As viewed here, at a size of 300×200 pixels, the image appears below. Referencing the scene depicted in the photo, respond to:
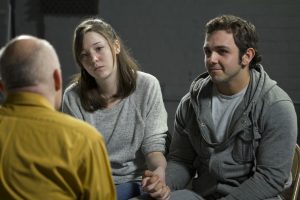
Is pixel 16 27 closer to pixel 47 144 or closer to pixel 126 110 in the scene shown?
pixel 126 110

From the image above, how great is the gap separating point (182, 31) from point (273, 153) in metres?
3.47

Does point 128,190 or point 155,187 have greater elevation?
point 155,187

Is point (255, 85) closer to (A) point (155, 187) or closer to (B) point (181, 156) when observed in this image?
(B) point (181, 156)

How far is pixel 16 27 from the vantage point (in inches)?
216

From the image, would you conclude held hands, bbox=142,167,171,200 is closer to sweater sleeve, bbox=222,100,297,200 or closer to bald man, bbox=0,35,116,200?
sweater sleeve, bbox=222,100,297,200

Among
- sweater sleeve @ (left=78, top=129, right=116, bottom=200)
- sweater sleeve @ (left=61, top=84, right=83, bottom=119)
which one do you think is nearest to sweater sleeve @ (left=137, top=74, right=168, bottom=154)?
sweater sleeve @ (left=61, top=84, right=83, bottom=119)

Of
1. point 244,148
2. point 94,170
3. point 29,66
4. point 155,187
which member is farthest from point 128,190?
point 29,66

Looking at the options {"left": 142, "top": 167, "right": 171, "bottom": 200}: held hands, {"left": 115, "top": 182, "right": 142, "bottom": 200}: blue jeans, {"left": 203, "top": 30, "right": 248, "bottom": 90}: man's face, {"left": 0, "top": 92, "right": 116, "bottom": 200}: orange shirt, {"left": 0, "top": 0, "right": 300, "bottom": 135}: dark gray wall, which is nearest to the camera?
{"left": 0, "top": 92, "right": 116, "bottom": 200}: orange shirt

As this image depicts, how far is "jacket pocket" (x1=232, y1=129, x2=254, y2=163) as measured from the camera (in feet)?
6.89

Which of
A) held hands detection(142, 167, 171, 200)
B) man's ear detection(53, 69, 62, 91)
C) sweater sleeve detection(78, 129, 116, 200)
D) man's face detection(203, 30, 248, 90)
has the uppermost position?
man's ear detection(53, 69, 62, 91)

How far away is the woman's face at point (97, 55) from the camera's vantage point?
2316 mm

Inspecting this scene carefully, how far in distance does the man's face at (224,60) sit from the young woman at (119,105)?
1.18 ft

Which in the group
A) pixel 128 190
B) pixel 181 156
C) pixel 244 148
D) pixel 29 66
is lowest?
pixel 128 190

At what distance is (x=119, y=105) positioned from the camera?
2.40 metres
